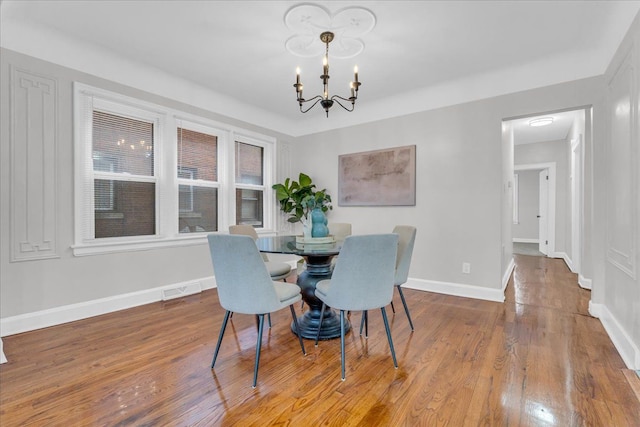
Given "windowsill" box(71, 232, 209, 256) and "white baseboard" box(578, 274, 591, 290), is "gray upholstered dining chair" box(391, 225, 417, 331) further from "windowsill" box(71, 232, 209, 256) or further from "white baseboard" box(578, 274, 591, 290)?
"white baseboard" box(578, 274, 591, 290)

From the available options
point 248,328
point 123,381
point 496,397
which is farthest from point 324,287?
point 123,381

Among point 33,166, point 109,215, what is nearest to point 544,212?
point 109,215

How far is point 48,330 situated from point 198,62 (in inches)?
113

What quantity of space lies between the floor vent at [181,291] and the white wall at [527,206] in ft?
31.2

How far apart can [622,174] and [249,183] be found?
418 cm

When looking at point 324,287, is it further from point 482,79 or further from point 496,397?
point 482,79

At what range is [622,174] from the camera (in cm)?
232

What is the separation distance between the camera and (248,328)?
270 centimetres

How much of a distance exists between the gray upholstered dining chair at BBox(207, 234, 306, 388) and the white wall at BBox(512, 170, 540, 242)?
983 cm

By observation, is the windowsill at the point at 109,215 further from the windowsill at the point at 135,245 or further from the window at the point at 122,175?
the windowsill at the point at 135,245

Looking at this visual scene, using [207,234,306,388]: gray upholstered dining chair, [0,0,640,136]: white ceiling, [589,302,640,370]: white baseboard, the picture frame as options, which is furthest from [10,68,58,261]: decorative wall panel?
[589,302,640,370]: white baseboard

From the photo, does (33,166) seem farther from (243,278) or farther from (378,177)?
(378,177)

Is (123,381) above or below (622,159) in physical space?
below

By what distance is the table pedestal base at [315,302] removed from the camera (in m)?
2.53
